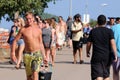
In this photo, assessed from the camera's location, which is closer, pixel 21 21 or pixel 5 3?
pixel 21 21

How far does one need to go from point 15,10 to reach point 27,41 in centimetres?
2180

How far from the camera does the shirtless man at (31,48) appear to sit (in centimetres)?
1230

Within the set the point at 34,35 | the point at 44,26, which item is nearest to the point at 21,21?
the point at 44,26

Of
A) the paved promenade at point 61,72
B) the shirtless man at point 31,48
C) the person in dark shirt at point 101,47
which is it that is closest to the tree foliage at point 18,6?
the paved promenade at point 61,72

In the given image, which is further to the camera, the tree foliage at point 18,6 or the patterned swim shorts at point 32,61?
the tree foliage at point 18,6

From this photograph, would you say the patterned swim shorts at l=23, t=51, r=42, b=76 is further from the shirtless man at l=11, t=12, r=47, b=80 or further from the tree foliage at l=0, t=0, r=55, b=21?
the tree foliage at l=0, t=0, r=55, b=21

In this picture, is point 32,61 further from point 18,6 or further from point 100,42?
point 18,6

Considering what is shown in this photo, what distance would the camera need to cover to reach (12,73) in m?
18.9

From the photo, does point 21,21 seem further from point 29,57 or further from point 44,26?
point 29,57

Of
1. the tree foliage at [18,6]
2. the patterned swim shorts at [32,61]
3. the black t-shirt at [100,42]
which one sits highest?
the tree foliage at [18,6]

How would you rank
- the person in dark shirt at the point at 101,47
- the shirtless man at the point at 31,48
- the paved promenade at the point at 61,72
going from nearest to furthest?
the person in dark shirt at the point at 101,47 < the shirtless man at the point at 31,48 < the paved promenade at the point at 61,72

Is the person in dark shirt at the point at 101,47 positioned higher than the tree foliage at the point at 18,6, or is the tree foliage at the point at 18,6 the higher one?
the tree foliage at the point at 18,6

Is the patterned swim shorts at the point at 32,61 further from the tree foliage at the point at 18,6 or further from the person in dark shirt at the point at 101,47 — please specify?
the tree foliage at the point at 18,6

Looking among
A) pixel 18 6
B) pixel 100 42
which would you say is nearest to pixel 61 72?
pixel 100 42
